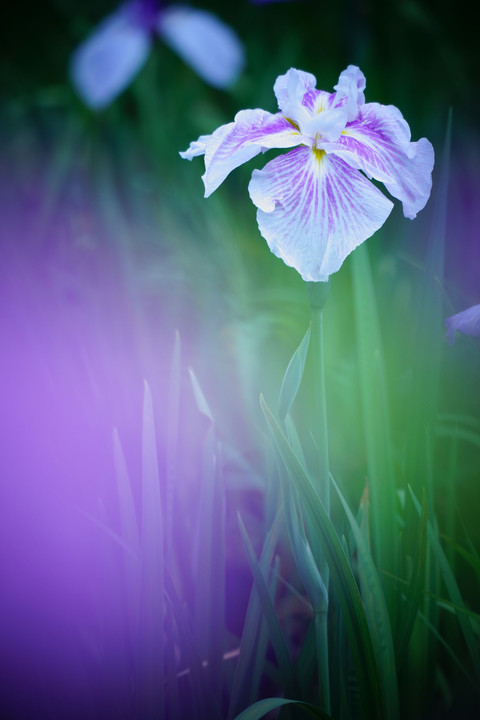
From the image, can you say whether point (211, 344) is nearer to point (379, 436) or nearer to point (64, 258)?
point (64, 258)

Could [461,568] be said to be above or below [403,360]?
below

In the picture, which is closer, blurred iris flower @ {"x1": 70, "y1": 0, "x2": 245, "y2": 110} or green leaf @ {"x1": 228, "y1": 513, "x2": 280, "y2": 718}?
green leaf @ {"x1": 228, "y1": 513, "x2": 280, "y2": 718}

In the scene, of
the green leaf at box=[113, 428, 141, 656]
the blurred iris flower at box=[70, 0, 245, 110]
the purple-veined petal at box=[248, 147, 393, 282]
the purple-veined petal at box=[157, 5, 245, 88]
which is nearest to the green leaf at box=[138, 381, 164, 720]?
the green leaf at box=[113, 428, 141, 656]

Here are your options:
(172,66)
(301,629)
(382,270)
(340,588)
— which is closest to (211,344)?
(382,270)

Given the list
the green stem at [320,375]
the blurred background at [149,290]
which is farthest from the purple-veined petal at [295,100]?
the blurred background at [149,290]

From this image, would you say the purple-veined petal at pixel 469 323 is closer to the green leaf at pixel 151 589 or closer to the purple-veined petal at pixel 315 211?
the purple-veined petal at pixel 315 211

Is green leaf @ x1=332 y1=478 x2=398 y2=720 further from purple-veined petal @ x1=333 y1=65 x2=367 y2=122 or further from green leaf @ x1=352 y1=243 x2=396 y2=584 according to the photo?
purple-veined petal @ x1=333 y1=65 x2=367 y2=122
